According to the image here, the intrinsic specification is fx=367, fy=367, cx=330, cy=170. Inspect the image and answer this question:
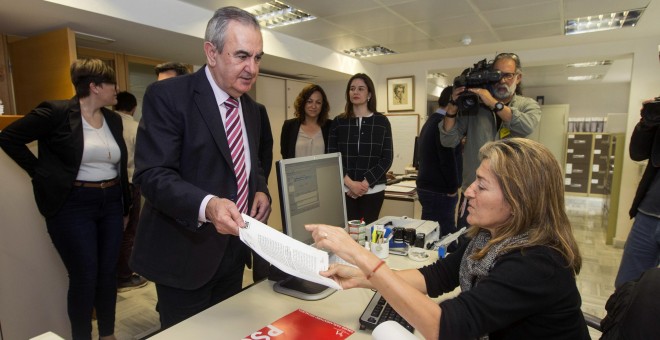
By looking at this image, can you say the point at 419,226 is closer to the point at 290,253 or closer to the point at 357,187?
the point at 357,187

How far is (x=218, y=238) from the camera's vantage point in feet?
4.03

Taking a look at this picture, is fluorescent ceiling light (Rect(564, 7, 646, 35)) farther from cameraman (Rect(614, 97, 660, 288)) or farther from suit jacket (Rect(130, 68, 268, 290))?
suit jacket (Rect(130, 68, 268, 290))

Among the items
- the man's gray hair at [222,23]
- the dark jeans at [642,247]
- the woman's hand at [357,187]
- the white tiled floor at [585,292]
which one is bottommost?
the white tiled floor at [585,292]

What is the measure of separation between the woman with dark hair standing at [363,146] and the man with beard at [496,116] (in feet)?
1.76

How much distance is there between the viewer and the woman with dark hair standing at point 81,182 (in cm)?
199

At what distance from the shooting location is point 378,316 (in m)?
1.10

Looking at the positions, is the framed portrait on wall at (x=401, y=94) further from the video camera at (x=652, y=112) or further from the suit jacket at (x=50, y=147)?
the suit jacket at (x=50, y=147)

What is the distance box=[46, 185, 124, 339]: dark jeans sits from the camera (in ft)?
6.59

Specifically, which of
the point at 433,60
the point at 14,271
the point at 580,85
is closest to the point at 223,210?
the point at 14,271

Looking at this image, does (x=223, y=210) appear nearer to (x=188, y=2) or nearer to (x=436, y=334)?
(x=436, y=334)

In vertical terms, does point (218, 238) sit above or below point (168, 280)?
above

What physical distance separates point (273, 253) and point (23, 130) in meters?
1.93

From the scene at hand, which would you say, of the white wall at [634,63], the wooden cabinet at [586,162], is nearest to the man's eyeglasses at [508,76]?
the white wall at [634,63]

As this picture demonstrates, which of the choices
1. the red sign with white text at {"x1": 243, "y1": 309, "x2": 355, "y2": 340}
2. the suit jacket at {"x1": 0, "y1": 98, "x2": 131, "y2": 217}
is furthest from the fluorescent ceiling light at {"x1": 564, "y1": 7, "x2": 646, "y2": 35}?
the suit jacket at {"x1": 0, "y1": 98, "x2": 131, "y2": 217}
